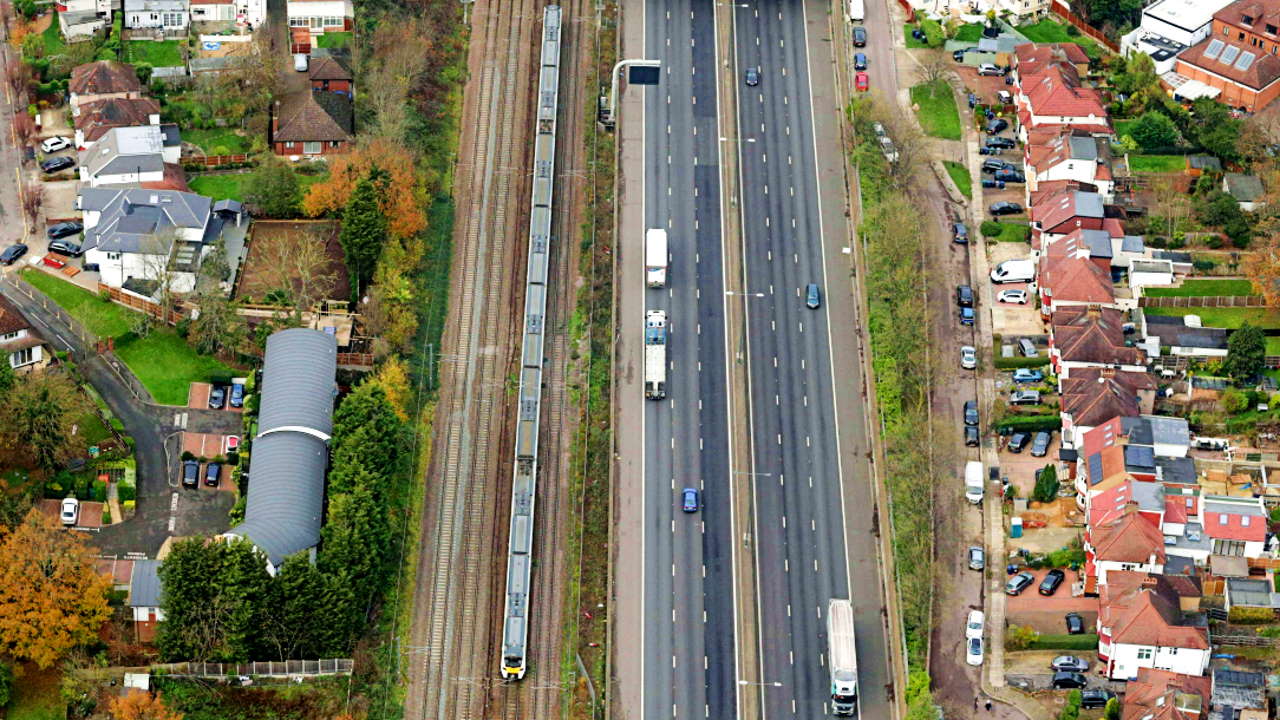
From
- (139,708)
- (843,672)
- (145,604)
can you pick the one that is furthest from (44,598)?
(843,672)

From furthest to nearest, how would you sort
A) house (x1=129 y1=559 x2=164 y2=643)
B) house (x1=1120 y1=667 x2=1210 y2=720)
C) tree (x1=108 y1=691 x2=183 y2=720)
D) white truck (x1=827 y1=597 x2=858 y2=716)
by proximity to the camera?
house (x1=129 y1=559 x2=164 y2=643) → white truck (x1=827 y1=597 x2=858 y2=716) → house (x1=1120 y1=667 x2=1210 y2=720) → tree (x1=108 y1=691 x2=183 y2=720)

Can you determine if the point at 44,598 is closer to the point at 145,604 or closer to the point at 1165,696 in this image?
the point at 145,604

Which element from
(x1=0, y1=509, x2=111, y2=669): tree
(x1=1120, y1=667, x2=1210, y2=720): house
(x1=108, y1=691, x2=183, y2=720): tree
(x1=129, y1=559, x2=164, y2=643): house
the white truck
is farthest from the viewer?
(x1=129, y1=559, x2=164, y2=643): house

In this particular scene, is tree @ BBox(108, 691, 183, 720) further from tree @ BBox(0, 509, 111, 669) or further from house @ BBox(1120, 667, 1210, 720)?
house @ BBox(1120, 667, 1210, 720)

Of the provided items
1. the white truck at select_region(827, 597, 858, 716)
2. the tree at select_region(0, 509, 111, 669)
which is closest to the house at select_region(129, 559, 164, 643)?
the tree at select_region(0, 509, 111, 669)

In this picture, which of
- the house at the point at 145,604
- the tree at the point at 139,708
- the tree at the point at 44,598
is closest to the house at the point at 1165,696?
the tree at the point at 139,708

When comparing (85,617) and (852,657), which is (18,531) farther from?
(852,657)
